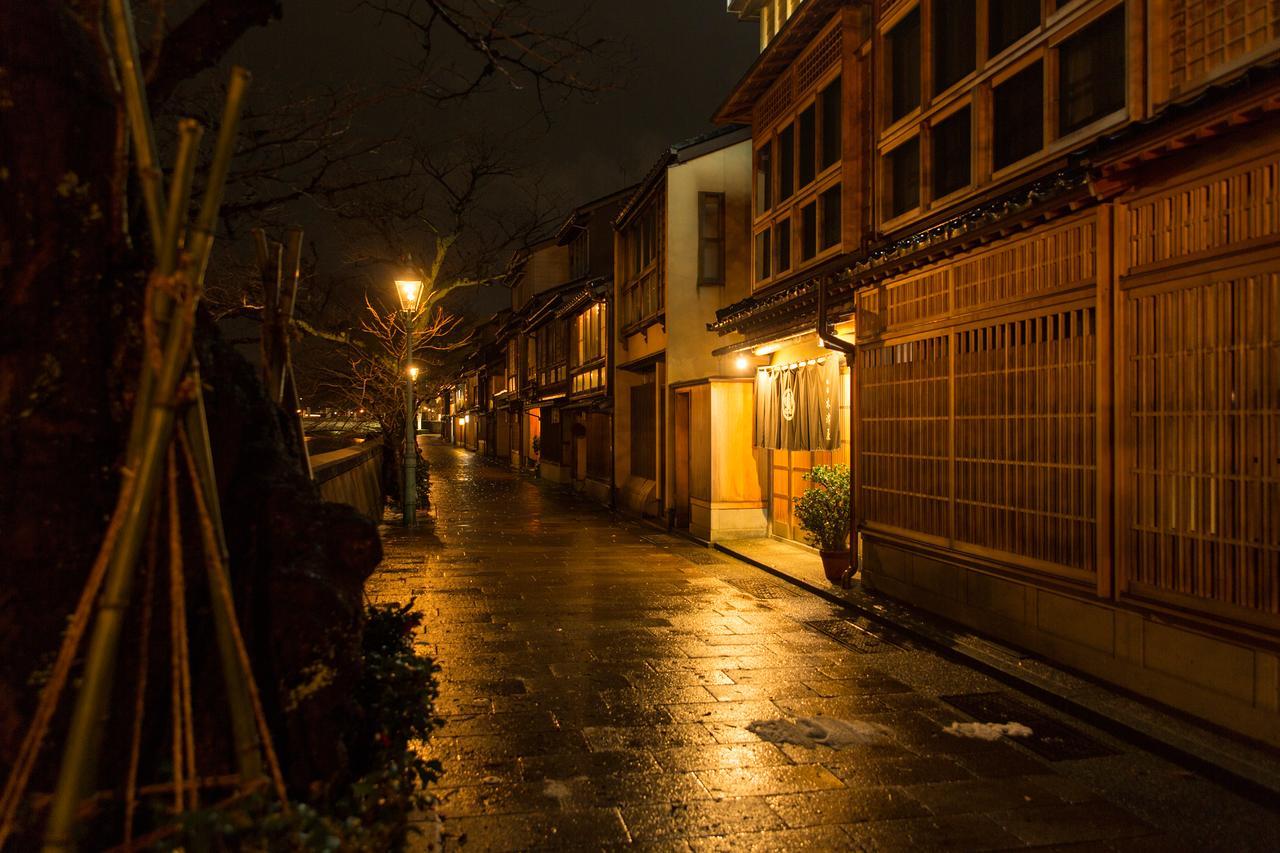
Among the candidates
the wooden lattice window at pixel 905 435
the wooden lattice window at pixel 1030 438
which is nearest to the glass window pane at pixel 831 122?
the wooden lattice window at pixel 905 435

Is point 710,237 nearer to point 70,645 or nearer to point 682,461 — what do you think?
point 682,461

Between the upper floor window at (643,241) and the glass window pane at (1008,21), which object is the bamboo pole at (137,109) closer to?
the glass window pane at (1008,21)

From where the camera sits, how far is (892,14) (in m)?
12.2

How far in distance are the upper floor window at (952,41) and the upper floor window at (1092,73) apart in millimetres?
1876

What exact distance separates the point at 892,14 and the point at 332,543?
11.7 m

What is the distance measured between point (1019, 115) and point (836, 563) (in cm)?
650

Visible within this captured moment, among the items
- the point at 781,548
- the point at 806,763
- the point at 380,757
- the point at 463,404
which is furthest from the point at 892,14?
the point at 463,404

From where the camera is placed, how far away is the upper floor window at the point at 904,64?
11914mm

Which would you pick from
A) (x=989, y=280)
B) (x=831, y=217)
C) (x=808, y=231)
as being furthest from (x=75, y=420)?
(x=808, y=231)

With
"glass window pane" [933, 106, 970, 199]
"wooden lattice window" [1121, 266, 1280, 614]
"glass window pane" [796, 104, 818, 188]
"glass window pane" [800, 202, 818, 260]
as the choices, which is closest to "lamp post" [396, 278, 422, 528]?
"glass window pane" [800, 202, 818, 260]

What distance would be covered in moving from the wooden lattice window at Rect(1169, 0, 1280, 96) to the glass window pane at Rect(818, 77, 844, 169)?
271 inches

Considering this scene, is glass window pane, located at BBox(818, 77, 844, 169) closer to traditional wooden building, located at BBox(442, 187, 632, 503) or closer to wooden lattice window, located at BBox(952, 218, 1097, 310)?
wooden lattice window, located at BBox(952, 218, 1097, 310)

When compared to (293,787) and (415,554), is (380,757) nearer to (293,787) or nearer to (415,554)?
(293,787)

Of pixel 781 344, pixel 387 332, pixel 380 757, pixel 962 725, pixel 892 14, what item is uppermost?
pixel 892 14
